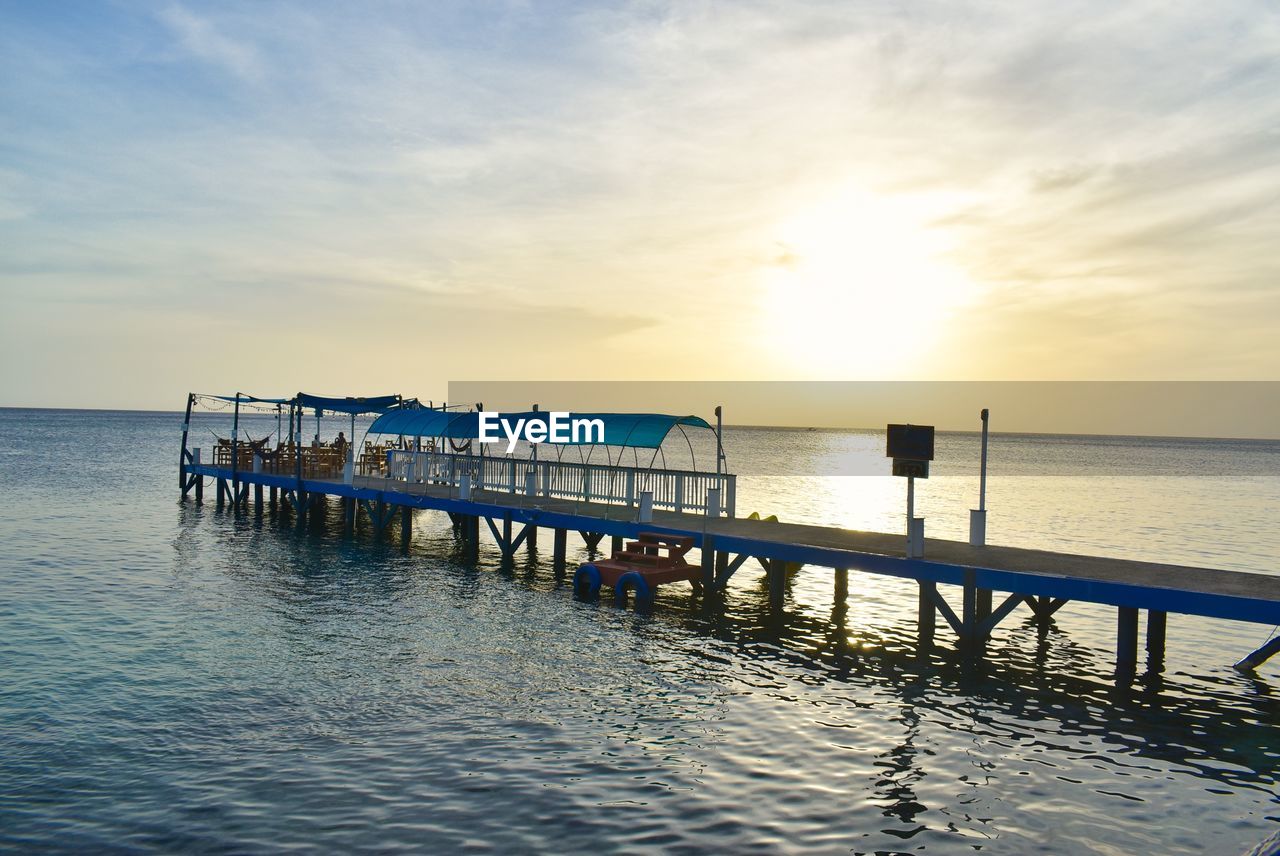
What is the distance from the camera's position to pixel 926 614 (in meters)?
18.6

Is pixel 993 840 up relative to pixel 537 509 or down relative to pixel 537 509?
down

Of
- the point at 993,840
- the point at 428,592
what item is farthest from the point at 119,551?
the point at 993,840

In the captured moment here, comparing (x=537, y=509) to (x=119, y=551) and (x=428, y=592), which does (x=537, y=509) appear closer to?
(x=428, y=592)

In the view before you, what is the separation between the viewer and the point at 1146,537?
42.2m

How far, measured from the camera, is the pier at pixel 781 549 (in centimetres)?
1617

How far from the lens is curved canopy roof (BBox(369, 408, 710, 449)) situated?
86.6 feet

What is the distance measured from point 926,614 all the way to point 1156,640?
466 centimetres

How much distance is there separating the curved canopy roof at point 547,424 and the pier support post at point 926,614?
7.73m

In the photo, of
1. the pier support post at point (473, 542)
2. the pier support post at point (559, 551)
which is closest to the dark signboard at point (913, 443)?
the pier support post at point (559, 551)

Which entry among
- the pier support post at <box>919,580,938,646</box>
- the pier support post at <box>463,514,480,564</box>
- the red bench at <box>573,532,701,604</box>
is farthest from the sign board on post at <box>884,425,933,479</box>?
the pier support post at <box>463,514,480,564</box>

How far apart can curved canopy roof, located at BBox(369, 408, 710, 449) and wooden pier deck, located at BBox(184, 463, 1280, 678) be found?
2311 millimetres

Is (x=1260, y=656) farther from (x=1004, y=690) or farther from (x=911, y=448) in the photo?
(x=911, y=448)

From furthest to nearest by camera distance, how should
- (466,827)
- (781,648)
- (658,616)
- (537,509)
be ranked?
(537,509) < (658,616) < (781,648) < (466,827)

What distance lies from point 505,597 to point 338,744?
1124 centimetres
